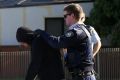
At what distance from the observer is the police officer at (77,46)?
595cm

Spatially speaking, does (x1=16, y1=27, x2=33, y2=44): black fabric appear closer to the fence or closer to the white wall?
the fence

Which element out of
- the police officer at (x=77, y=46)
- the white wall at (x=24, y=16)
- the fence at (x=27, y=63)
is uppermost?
the police officer at (x=77, y=46)

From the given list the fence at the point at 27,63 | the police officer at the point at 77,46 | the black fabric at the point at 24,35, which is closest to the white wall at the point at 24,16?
the fence at the point at 27,63

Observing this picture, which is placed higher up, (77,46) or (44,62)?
(77,46)

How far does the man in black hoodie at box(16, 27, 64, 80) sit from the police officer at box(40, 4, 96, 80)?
0.15 m

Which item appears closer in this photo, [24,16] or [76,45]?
[76,45]

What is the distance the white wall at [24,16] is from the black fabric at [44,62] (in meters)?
16.3

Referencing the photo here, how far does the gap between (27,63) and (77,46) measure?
11.6 meters

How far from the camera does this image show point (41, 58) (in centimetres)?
619

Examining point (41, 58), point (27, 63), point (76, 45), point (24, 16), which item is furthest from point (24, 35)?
point (24, 16)

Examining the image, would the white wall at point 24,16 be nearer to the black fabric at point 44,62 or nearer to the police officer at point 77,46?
the black fabric at point 44,62

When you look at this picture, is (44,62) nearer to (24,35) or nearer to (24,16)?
(24,35)

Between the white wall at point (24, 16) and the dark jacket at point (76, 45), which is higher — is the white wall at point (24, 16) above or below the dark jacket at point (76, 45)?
below

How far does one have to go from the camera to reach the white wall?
892 inches
